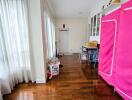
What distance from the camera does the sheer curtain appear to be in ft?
6.99

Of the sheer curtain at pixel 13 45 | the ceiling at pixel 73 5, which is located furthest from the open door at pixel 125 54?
the ceiling at pixel 73 5

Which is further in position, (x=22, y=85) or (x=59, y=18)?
(x=59, y=18)

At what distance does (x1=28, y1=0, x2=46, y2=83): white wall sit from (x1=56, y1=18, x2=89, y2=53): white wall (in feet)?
15.2

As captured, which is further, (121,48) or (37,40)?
(37,40)

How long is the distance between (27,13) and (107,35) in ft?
6.97

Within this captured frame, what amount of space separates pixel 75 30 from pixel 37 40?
16.4 ft

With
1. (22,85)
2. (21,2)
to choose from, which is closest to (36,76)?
(22,85)

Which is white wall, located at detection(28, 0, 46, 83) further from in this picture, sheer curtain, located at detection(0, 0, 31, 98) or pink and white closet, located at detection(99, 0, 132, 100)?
pink and white closet, located at detection(99, 0, 132, 100)

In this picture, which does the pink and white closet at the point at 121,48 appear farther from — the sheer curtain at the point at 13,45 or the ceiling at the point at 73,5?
the ceiling at the point at 73,5

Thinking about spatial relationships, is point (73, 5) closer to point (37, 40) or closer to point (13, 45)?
point (37, 40)

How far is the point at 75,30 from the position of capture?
23.7 feet

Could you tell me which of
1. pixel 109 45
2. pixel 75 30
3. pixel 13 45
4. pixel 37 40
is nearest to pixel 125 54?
pixel 109 45

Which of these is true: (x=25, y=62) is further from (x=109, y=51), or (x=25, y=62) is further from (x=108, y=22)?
(x=108, y=22)

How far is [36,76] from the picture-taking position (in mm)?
2725
